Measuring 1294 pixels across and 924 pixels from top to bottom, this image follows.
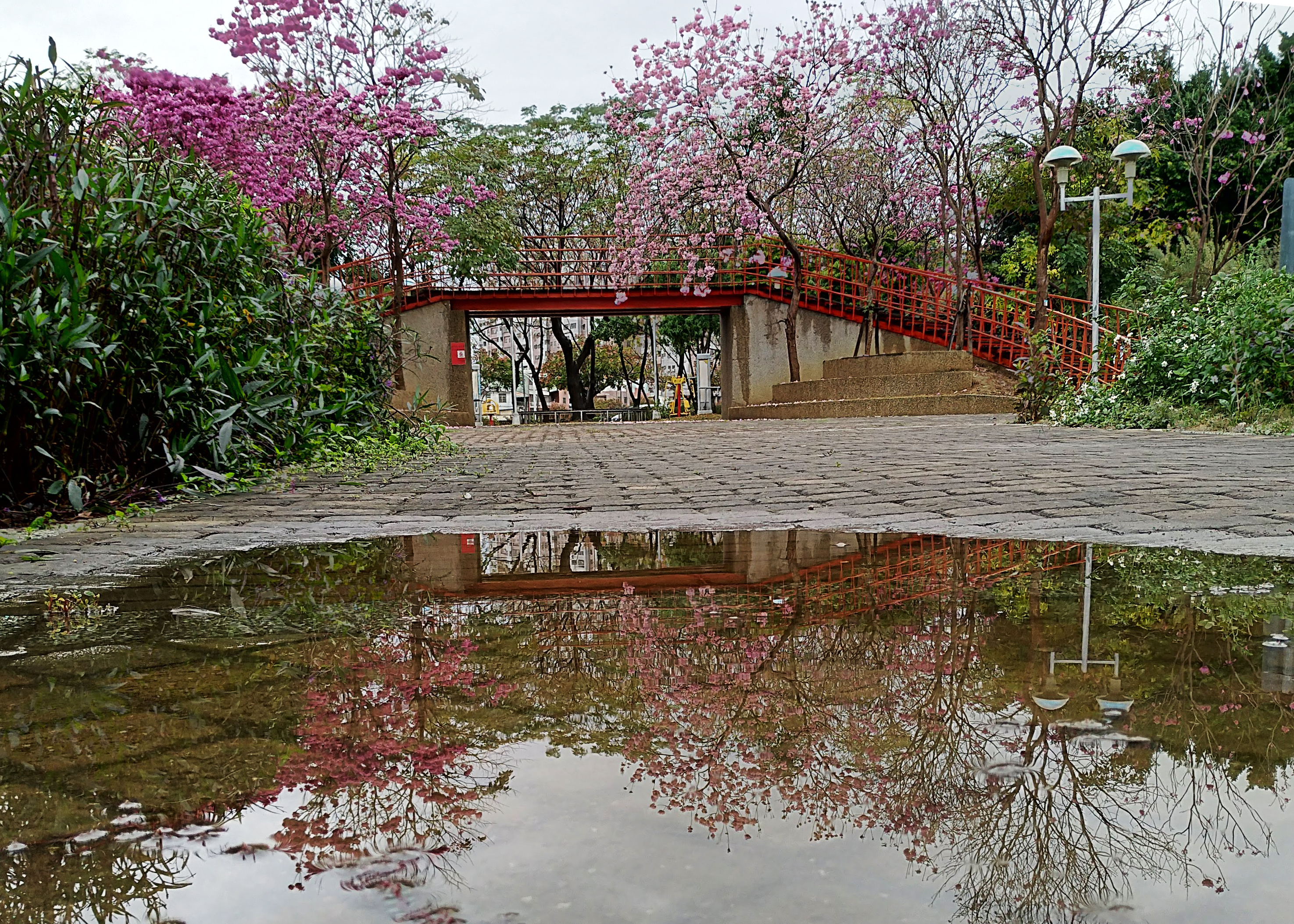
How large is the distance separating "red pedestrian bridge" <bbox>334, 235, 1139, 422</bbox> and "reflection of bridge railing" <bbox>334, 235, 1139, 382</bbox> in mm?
35

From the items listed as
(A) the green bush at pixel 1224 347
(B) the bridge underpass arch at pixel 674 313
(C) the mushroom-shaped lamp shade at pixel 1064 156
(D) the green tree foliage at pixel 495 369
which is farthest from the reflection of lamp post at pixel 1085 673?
(D) the green tree foliage at pixel 495 369

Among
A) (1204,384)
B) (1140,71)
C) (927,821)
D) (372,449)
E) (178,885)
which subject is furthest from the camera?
(1140,71)

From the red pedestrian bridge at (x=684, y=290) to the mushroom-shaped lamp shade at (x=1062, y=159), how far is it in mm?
8399

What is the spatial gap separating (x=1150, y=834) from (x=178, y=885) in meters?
1.23

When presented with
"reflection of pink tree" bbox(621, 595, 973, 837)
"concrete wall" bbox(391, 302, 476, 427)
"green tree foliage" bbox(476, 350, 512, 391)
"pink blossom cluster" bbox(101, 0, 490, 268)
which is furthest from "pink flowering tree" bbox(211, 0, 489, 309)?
"green tree foliage" bbox(476, 350, 512, 391)

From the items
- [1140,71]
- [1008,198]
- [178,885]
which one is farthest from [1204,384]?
[1008,198]

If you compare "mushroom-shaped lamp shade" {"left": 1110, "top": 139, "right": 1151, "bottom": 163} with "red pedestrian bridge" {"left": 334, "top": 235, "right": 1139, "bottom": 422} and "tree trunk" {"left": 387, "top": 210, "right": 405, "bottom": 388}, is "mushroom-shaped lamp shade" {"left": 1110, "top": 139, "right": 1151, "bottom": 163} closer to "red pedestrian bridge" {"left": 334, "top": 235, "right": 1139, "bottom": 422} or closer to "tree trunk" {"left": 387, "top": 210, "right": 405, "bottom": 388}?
"tree trunk" {"left": 387, "top": 210, "right": 405, "bottom": 388}

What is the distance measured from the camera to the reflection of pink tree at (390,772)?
126cm

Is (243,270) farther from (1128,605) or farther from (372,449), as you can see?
(1128,605)

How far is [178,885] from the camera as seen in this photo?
3.91ft

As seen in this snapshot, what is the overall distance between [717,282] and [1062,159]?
13.3 m

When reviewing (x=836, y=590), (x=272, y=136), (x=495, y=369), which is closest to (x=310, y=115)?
(x=272, y=136)

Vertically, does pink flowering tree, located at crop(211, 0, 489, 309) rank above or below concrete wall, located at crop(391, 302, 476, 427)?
above

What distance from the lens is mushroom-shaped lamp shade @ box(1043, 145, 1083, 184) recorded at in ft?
39.9
